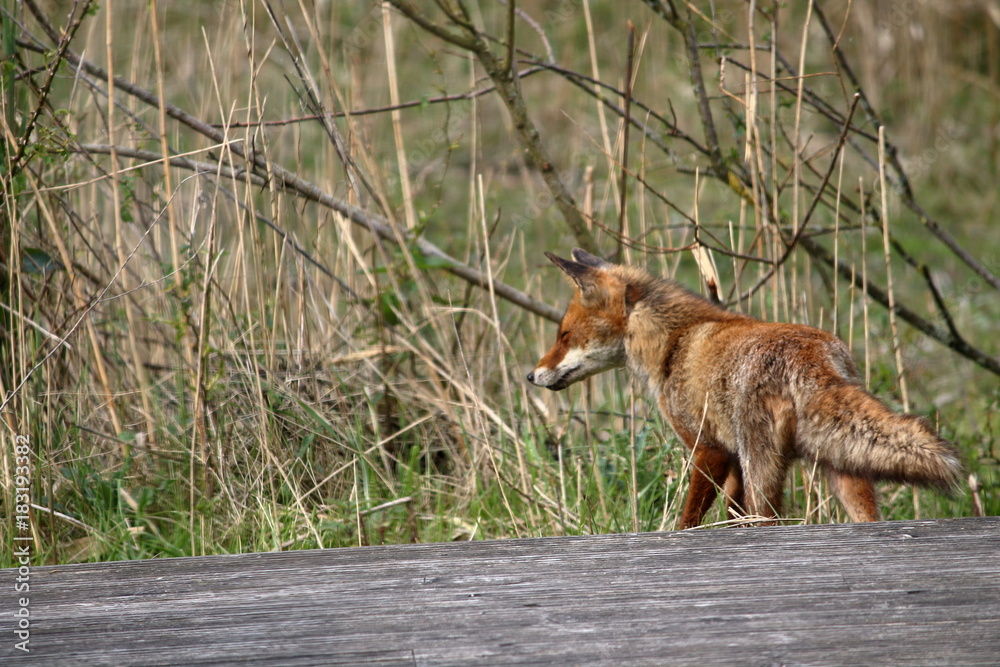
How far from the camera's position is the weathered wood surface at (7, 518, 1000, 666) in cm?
162

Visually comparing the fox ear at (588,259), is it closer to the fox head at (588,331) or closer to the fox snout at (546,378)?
the fox head at (588,331)

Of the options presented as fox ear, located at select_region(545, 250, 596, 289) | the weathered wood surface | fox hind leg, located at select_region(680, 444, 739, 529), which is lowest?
fox hind leg, located at select_region(680, 444, 739, 529)

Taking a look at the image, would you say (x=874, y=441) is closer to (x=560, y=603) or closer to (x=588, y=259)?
(x=560, y=603)

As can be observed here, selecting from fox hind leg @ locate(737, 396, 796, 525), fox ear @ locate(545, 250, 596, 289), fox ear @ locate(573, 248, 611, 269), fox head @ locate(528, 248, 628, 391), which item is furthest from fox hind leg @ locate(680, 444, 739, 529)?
fox ear @ locate(573, 248, 611, 269)

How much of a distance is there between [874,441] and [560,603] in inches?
43.3

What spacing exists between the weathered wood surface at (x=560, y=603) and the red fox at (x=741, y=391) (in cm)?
33

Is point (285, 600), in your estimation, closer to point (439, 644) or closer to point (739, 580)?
point (439, 644)

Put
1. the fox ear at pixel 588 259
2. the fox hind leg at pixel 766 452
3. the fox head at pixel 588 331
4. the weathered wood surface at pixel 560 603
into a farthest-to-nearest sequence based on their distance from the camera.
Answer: the fox ear at pixel 588 259 < the fox head at pixel 588 331 < the fox hind leg at pixel 766 452 < the weathered wood surface at pixel 560 603

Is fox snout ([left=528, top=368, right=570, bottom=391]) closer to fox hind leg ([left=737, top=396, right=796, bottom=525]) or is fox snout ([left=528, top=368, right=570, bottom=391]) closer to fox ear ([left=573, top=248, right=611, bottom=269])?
fox ear ([left=573, top=248, right=611, bottom=269])

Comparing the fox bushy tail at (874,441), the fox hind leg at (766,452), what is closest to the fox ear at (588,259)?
the fox hind leg at (766,452)

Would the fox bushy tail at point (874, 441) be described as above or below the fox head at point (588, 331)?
below

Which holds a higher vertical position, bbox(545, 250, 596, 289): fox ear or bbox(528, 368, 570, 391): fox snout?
bbox(545, 250, 596, 289): fox ear

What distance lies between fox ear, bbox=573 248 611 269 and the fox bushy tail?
1.19 meters

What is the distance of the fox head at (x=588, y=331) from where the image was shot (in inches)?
132
